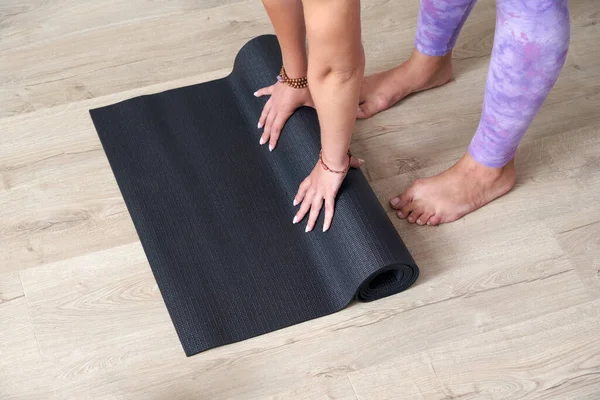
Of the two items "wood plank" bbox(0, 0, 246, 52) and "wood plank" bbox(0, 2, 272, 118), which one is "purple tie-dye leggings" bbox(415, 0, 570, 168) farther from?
"wood plank" bbox(0, 0, 246, 52)

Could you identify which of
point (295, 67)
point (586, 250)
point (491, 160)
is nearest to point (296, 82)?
point (295, 67)

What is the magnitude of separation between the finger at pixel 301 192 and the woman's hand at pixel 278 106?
0.59 feet

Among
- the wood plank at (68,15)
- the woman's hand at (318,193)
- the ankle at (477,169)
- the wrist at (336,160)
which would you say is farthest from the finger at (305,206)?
the wood plank at (68,15)

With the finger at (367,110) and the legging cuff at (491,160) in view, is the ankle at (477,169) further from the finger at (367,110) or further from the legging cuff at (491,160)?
the finger at (367,110)

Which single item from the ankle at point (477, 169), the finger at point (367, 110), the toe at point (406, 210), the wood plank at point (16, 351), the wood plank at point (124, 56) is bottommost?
the wood plank at point (16, 351)

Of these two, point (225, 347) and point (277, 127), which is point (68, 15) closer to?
point (277, 127)

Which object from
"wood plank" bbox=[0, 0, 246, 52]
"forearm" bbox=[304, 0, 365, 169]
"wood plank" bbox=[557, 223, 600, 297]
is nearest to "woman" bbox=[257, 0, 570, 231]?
"forearm" bbox=[304, 0, 365, 169]

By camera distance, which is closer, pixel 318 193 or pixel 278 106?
pixel 318 193

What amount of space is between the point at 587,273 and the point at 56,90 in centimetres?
150

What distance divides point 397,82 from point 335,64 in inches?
29.2

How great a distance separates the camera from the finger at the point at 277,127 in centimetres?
204

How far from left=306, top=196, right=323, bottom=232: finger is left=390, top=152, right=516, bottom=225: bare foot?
244mm

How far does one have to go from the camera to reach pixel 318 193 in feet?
6.20

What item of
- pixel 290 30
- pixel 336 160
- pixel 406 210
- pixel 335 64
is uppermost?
pixel 335 64
